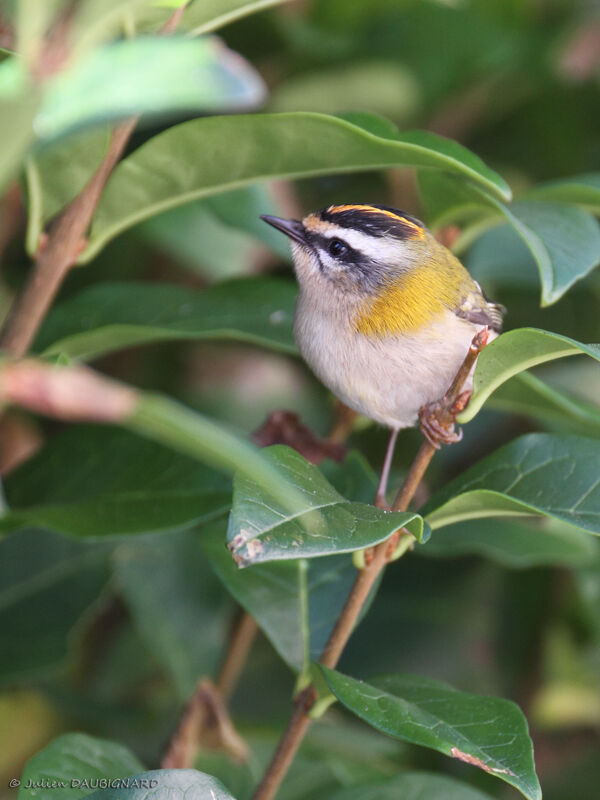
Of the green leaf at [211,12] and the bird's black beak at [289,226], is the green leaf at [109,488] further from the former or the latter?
the green leaf at [211,12]

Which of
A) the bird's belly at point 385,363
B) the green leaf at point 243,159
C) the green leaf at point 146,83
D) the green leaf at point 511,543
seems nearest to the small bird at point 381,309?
the bird's belly at point 385,363

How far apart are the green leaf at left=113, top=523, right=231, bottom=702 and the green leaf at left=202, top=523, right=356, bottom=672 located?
0.63 metres

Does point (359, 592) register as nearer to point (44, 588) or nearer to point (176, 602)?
point (44, 588)

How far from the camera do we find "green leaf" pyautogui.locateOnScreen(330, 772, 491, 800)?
1.66 meters

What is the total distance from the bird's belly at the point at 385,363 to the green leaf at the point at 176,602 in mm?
762

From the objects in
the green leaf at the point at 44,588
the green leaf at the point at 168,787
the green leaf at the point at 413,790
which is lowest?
the green leaf at the point at 44,588

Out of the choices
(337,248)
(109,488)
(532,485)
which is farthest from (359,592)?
(337,248)

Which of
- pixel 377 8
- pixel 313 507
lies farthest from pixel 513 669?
pixel 377 8

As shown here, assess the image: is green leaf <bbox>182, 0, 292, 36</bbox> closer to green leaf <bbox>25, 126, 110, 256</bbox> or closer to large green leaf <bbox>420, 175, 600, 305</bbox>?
green leaf <bbox>25, 126, 110, 256</bbox>

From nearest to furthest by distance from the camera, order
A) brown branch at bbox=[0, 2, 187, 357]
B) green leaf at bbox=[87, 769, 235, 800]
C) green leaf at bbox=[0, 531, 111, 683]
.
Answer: green leaf at bbox=[87, 769, 235, 800]
brown branch at bbox=[0, 2, 187, 357]
green leaf at bbox=[0, 531, 111, 683]

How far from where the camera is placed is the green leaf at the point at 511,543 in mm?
2029

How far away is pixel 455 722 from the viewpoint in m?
1.35

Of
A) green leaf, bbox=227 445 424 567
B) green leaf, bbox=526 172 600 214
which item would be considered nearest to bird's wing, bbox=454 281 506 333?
green leaf, bbox=526 172 600 214

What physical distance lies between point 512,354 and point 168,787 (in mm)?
798
